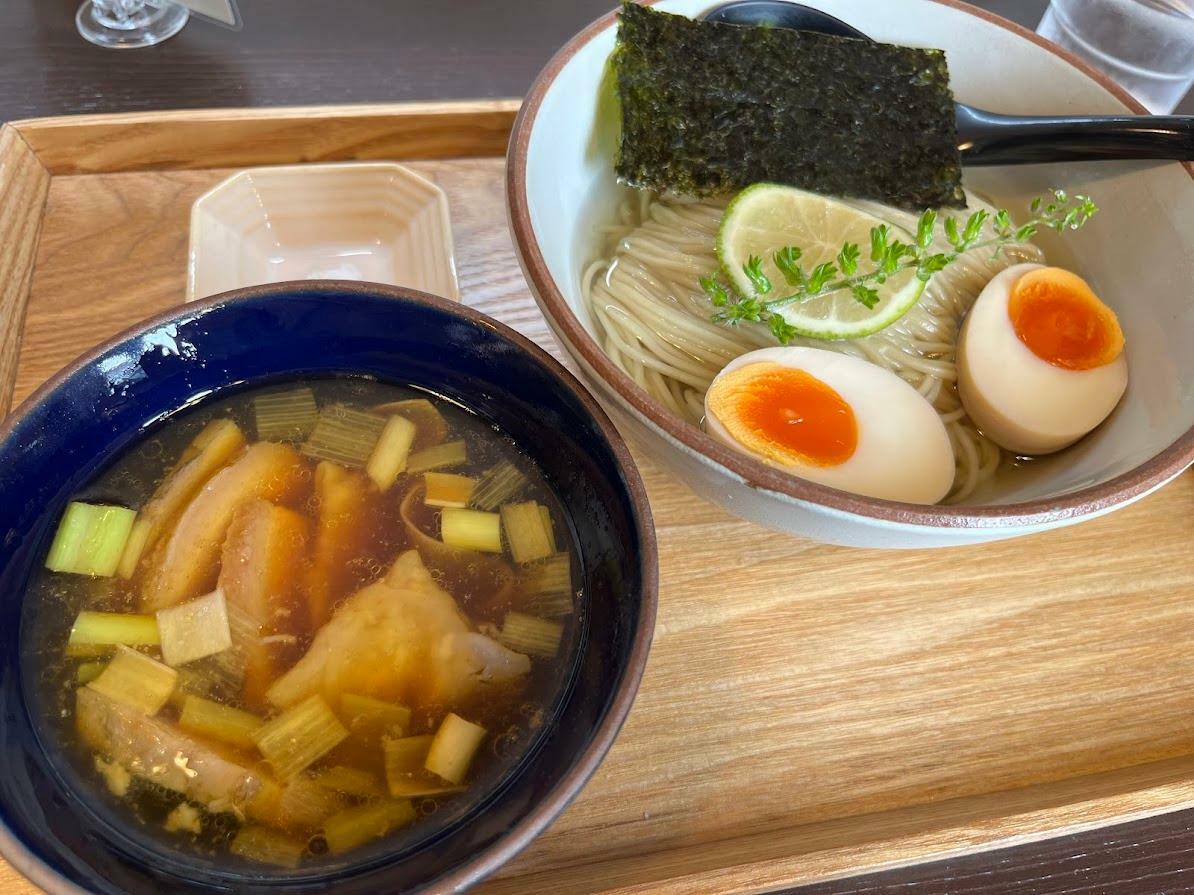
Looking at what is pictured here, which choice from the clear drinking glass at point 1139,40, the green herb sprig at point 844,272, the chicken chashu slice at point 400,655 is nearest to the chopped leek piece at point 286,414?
the chicken chashu slice at point 400,655

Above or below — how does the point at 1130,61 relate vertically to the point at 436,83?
above

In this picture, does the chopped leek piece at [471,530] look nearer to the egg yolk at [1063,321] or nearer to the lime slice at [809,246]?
the lime slice at [809,246]

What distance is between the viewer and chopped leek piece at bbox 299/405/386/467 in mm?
1086

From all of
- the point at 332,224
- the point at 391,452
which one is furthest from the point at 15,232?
the point at 391,452

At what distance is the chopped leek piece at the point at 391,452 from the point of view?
1.08 metres

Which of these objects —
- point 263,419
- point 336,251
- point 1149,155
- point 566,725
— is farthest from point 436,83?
point 566,725

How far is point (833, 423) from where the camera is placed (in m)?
1.17

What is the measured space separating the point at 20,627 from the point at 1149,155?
1.66 m

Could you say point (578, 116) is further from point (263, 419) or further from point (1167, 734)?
point (1167, 734)

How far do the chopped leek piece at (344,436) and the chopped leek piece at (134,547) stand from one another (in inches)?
8.0

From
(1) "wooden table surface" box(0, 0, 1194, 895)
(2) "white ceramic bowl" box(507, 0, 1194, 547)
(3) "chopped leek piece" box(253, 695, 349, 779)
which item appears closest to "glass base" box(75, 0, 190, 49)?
(1) "wooden table surface" box(0, 0, 1194, 895)

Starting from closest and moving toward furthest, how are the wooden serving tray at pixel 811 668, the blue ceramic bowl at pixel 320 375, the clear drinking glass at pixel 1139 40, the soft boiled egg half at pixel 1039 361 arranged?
the blue ceramic bowl at pixel 320 375
the wooden serving tray at pixel 811 668
the soft boiled egg half at pixel 1039 361
the clear drinking glass at pixel 1139 40

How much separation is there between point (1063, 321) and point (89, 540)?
4.55 ft

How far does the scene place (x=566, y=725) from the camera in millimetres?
891
